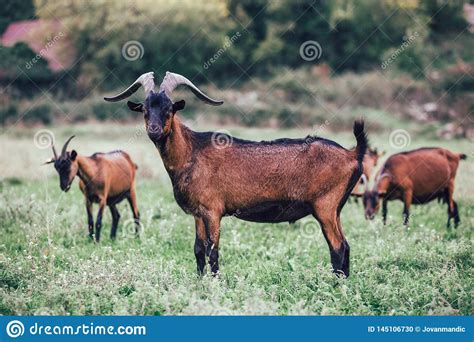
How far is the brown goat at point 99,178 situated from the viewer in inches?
385

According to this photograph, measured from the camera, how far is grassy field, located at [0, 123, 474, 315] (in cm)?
679

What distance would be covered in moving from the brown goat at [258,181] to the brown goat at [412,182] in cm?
357

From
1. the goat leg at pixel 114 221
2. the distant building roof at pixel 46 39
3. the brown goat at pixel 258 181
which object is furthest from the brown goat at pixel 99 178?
the distant building roof at pixel 46 39

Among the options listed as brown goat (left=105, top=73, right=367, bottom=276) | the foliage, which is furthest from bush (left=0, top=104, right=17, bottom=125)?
brown goat (left=105, top=73, right=367, bottom=276)

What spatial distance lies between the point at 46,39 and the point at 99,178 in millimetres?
15959

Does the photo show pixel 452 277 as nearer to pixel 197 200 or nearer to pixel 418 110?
pixel 197 200

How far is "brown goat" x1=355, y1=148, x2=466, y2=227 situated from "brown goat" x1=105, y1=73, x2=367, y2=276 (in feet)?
11.7

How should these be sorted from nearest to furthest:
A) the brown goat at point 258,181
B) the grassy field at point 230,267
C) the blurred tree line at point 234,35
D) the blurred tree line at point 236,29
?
the grassy field at point 230,267 < the brown goat at point 258,181 < the blurred tree line at point 234,35 < the blurred tree line at point 236,29

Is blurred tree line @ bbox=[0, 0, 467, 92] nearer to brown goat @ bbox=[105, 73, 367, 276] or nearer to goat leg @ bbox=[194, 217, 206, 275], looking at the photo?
brown goat @ bbox=[105, 73, 367, 276]

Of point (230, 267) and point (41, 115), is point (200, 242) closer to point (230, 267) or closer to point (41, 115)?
point (230, 267)

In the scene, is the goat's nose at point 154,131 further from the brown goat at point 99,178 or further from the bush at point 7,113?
the bush at point 7,113

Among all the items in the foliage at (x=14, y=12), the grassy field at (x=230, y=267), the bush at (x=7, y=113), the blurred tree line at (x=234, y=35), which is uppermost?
the blurred tree line at (x=234, y=35)

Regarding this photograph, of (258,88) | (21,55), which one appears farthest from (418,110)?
(21,55)

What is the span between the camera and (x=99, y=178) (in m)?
10.1
